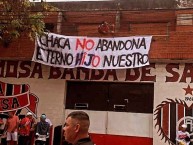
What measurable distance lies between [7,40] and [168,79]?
6278 mm

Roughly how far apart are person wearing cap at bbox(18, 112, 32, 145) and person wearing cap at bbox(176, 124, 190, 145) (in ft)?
17.7

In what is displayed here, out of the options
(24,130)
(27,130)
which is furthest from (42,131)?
(24,130)

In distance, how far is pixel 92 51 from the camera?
13375 mm

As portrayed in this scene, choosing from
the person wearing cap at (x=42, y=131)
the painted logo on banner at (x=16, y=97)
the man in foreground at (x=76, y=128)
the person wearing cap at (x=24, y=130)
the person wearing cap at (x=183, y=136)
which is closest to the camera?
the man in foreground at (x=76, y=128)

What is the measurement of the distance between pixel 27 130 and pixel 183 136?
5586mm

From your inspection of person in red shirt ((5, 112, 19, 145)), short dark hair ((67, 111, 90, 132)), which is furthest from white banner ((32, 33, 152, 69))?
short dark hair ((67, 111, 90, 132))

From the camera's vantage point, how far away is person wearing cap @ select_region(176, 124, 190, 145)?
1213 centimetres

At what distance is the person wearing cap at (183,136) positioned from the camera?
12130mm

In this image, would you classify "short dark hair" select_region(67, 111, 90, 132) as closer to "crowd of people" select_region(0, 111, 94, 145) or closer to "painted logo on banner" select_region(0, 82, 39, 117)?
"crowd of people" select_region(0, 111, 94, 145)

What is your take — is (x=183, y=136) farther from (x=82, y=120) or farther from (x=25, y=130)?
(x=82, y=120)

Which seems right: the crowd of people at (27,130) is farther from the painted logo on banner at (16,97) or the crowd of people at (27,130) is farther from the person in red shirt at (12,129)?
the painted logo on banner at (16,97)

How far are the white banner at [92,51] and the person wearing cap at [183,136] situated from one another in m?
2.61

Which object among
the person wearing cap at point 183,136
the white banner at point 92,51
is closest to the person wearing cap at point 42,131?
the white banner at point 92,51

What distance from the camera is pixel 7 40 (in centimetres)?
1387
